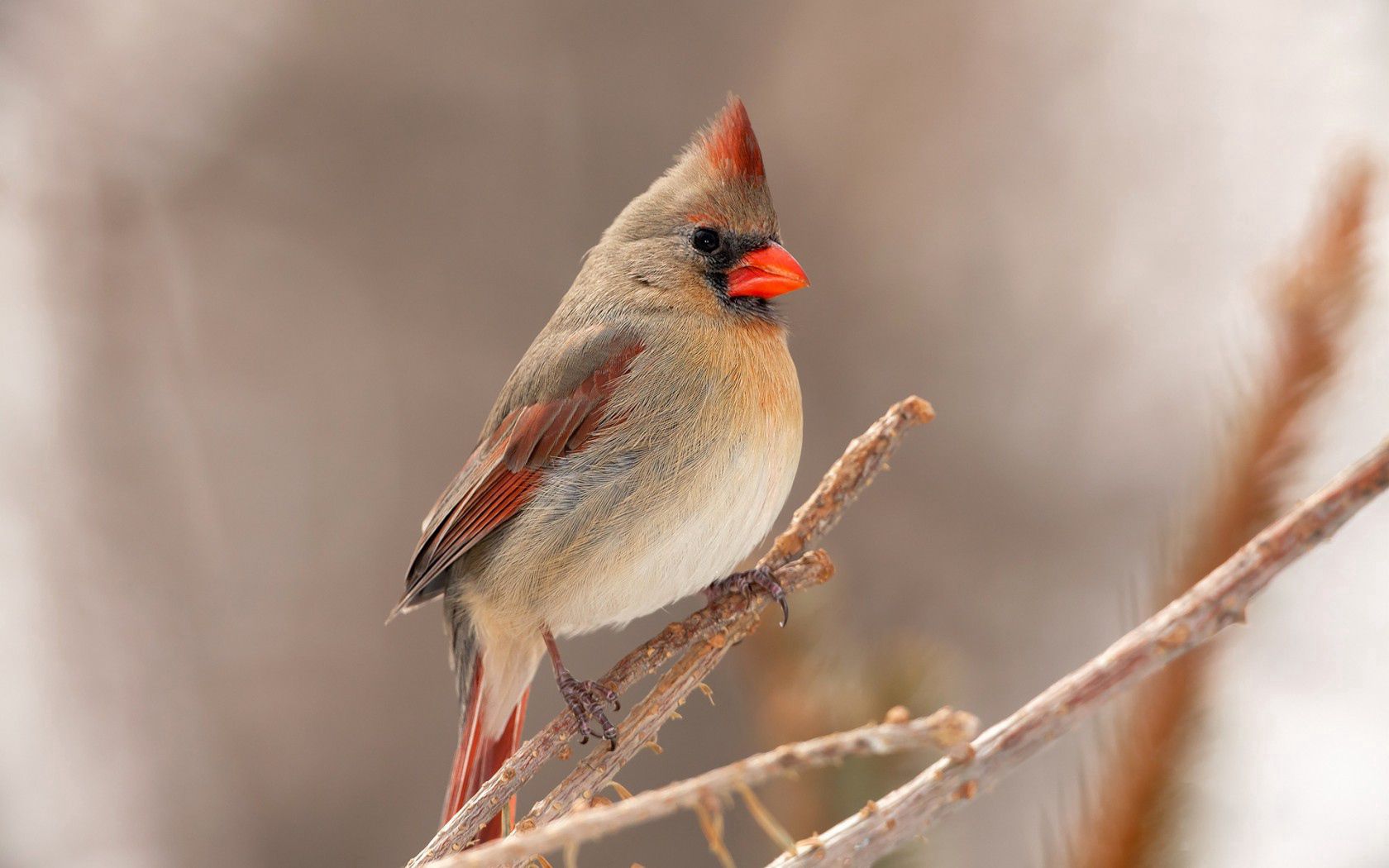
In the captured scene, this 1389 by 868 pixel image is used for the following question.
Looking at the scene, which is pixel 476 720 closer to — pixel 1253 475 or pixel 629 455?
pixel 629 455

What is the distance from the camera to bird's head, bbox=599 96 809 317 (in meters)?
1.94

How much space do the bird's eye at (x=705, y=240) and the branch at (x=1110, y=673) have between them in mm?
1257

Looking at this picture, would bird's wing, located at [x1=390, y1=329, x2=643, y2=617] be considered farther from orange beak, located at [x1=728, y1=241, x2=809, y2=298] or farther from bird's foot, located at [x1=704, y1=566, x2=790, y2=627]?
bird's foot, located at [x1=704, y1=566, x2=790, y2=627]

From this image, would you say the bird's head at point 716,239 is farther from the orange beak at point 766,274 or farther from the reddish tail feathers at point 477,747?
the reddish tail feathers at point 477,747

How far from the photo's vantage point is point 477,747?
1824mm

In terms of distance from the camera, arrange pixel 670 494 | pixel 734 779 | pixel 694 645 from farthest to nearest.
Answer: pixel 670 494
pixel 694 645
pixel 734 779

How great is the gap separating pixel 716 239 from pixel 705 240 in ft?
0.06

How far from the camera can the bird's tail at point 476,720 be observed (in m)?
1.79

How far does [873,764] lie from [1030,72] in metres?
2.52

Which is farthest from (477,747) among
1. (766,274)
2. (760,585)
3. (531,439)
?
(766,274)

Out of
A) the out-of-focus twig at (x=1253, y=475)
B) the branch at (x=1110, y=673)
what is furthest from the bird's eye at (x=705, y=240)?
the branch at (x=1110, y=673)

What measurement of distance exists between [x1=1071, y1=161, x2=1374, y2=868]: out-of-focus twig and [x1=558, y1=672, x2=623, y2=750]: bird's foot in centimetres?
65

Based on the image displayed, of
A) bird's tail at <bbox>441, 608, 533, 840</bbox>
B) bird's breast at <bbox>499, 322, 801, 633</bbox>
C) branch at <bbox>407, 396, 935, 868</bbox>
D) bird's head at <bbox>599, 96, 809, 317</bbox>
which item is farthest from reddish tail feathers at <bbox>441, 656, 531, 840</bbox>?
bird's head at <bbox>599, 96, 809, 317</bbox>

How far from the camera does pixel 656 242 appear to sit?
203 centimetres
